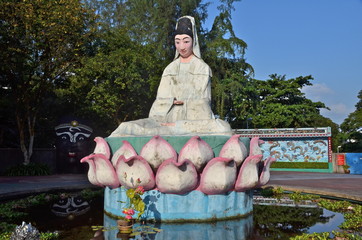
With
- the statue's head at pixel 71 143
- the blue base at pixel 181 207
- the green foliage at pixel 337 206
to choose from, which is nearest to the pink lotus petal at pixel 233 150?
the blue base at pixel 181 207

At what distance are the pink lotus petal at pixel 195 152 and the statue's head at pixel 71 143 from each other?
12.8m

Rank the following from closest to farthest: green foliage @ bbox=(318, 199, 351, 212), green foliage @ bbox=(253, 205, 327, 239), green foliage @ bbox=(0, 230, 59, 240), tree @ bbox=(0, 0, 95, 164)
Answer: green foliage @ bbox=(0, 230, 59, 240) → green foliage @ bbox=(253, 205, 327, 239) → green foliage @ bbox=(318, 199, 351, 212) → tree @ bbox=(0, 0, 95, 164)

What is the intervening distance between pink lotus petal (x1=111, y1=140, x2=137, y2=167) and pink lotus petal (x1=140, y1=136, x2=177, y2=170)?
217mm

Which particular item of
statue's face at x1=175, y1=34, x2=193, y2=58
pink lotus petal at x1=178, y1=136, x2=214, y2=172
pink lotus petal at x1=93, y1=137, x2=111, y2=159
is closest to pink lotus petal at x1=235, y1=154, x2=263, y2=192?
pink lotus petal at x1=178, y1=136, x2=214, y2=172

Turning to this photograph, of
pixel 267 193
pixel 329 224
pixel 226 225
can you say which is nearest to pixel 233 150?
pixel 226 225

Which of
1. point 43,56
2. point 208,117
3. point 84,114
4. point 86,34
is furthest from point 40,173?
point 208,117

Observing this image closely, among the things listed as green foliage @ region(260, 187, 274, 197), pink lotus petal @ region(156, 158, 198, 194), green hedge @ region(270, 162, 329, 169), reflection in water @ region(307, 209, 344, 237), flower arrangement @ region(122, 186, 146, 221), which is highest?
pink lotus petal @ region(156, 158, 198, 194)

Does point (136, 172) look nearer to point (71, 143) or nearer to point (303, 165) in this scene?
point (71, 143)

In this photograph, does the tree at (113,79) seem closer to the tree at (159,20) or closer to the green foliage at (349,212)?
the tree at (159,20)

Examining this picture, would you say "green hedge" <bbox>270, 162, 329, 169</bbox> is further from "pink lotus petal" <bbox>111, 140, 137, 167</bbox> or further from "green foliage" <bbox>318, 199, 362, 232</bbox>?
"pink lotus petal" <bbox>111, 140, 137, 167</bbox>

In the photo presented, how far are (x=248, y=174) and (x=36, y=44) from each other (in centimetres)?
1185

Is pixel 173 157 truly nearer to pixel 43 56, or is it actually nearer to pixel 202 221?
pixel 202 221

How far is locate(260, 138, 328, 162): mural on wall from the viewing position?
20355 mm

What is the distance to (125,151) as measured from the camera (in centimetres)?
482
